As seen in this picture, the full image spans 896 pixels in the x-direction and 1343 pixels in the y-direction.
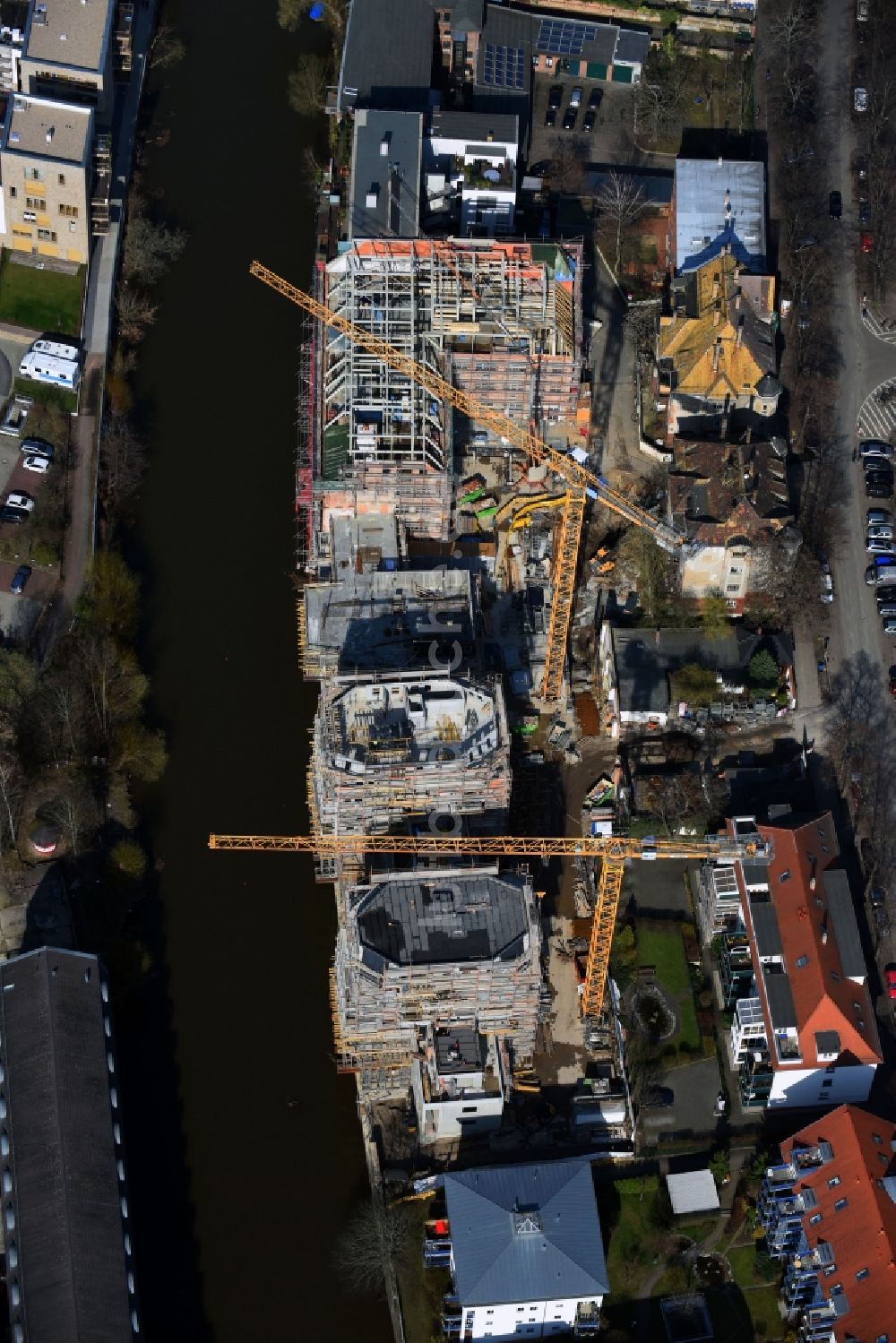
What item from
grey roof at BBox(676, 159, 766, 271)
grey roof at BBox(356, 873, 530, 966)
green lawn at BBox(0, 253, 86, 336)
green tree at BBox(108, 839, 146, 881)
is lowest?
grey roof at BBox(356, 873, 530, 966)

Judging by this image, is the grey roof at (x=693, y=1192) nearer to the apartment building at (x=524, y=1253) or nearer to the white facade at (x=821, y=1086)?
the white facade at (x=821, y=1086)

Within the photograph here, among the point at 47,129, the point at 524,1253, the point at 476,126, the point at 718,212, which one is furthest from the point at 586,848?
the point at 47,129

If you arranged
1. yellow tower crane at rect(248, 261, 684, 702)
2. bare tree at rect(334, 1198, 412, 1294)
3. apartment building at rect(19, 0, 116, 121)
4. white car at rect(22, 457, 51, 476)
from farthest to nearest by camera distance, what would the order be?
apartment building at rect(19, 0, 116, 121) < white car at rect(22, 457, 51, 476) < yellow tower crane at rect(248, 261, 684, 702) < bare tree at rect(334, 1198, 412, 1294)

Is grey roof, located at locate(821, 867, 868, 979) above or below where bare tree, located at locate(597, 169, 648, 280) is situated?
below

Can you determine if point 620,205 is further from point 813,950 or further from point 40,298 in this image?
point 813,950

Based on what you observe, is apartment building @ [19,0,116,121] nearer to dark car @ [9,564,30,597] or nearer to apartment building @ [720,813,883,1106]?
dark car @ [9,564,30,597]

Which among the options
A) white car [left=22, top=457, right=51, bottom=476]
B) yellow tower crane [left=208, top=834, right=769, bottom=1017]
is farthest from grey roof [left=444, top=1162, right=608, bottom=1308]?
white car [left=22, top=457, right=51, bottom=476]

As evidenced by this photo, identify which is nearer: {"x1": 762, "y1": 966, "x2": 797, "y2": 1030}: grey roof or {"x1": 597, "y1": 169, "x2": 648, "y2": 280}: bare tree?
{"x1": 762, "y1": 966, "x2": 797, "y2": 1030}: grey roof

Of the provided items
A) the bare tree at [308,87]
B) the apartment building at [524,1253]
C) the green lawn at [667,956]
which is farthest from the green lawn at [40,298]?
the apartment building at [524,1253]
